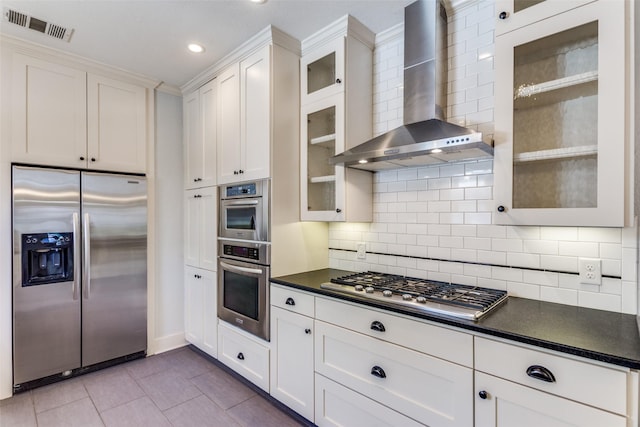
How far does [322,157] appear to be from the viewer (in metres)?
2.41

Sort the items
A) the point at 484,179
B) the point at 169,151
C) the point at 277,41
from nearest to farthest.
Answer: the point at 484,179 < the point at 277,41 < the point at 169,151

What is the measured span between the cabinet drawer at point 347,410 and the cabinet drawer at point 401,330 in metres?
0.36

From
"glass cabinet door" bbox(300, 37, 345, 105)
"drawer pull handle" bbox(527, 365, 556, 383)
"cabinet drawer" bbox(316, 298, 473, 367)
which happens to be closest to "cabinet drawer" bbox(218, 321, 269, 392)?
"cabinet drawer" bbox(316, 298, 473, 367)

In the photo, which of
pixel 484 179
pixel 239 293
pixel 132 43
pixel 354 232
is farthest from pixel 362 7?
pixel 239 293

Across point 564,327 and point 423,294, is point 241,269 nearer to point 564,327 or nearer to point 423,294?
point 423,294

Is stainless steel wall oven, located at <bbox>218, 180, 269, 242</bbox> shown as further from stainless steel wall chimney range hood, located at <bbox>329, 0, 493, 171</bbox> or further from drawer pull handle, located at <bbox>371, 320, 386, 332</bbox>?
drawer pull handle, located at <bbox>371, 320, 386, 332</bbox>

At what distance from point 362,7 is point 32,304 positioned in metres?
3.24

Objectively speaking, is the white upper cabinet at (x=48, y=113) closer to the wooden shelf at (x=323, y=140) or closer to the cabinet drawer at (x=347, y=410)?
the wooden shelf at (x=323, y=140)

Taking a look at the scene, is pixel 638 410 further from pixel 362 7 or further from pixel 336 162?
pixel 362 7

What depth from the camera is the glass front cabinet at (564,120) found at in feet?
4.18

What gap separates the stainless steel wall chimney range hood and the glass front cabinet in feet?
0.84

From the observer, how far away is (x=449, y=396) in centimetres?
140

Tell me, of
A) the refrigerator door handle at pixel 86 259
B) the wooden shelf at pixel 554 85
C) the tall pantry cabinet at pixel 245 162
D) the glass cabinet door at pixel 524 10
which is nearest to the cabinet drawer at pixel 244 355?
the tall pantry cabinet at pixel 245 162

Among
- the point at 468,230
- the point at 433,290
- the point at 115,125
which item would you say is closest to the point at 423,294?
the point at 433,290
